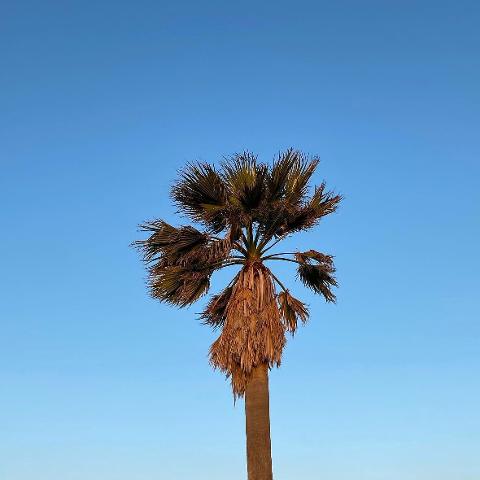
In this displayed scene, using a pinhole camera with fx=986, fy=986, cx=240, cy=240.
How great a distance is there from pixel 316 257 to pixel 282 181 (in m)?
2.55

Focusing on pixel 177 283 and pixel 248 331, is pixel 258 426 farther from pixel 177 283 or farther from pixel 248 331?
pixel 177 283

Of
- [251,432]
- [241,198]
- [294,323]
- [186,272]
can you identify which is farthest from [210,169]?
[251,432]

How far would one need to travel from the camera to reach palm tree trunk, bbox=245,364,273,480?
78.0 feet

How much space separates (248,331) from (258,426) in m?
2.48

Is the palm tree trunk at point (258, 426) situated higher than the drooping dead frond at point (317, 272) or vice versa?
the drooping dead frond at point (317, 272)

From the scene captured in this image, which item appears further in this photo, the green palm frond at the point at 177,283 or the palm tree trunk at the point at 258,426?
the green palm frond at the point at 177,283

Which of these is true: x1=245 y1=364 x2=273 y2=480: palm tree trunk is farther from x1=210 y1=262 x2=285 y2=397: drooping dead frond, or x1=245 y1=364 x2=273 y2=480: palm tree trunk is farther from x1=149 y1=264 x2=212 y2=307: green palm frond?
x1=149 y1=264 x2=212 y2=307: green palm frond

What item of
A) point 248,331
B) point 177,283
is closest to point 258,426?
point 248,331

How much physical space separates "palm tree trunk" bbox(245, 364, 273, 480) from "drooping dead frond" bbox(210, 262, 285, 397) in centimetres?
33

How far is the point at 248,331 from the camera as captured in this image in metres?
25.3

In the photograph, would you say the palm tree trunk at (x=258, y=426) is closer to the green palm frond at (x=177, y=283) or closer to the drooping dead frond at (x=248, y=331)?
the drooping dead frond at (x=248, y=331)

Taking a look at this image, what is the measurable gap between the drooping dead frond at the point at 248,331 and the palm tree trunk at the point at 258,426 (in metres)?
0.33

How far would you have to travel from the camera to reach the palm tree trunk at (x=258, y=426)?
23766 mm

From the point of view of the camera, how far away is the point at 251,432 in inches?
955
